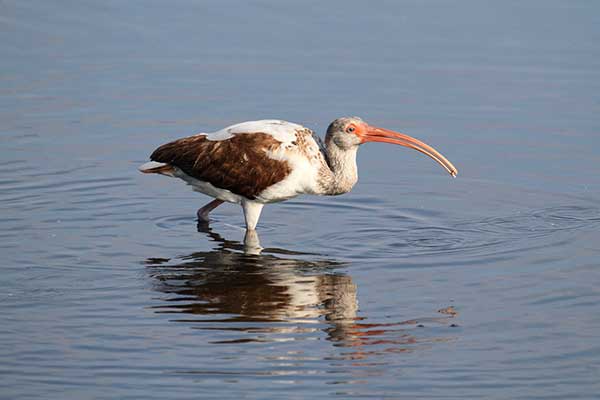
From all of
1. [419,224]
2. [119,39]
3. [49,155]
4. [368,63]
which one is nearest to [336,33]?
[368,63]

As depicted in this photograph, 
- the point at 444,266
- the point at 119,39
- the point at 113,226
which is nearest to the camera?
the point at 444,266

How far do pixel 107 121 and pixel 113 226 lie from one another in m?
4.17

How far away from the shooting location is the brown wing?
12.8m

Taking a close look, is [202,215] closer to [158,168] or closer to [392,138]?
[158,168]

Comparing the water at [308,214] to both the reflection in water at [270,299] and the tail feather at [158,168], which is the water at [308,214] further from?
the tail feather at [158,168]

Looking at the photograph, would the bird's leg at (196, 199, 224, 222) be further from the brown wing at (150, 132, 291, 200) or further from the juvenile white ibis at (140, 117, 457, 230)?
the brown wing at (150, 132, 291, 200)

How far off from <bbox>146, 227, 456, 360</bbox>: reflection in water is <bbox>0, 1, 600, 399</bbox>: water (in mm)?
32

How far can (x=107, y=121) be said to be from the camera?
56.5 feet

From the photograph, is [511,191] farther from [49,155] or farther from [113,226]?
[49,155]

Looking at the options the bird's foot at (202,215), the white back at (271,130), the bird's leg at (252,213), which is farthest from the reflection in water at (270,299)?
the white back at (271,130)

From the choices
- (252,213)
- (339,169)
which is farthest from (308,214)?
(339,169)

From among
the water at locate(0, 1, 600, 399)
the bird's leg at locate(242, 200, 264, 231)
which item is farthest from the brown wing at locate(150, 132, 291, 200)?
the water at locate(0, 1, 600, 399)

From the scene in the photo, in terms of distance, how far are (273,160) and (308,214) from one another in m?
1.36

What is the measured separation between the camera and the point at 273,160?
12.8 metres
